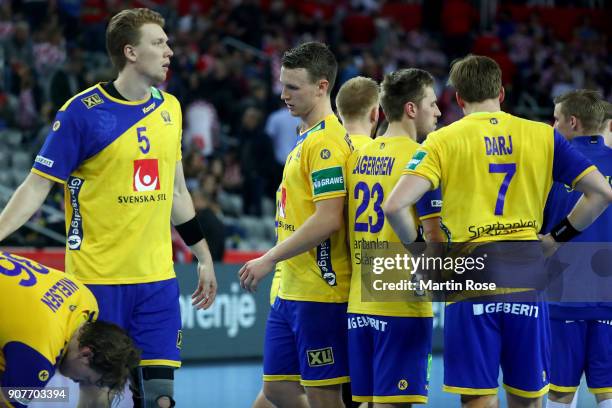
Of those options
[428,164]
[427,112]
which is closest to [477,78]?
[427,112]

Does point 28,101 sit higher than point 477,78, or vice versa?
point 28,101

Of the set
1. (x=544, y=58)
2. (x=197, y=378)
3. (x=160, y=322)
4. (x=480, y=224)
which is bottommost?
(x=197, y=378)

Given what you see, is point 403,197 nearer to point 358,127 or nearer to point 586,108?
point 358,127

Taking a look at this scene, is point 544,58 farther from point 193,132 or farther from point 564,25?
point 193,132

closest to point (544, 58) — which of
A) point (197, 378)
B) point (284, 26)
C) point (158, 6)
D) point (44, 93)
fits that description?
point (284, 26)

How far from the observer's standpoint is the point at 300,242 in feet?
19.0

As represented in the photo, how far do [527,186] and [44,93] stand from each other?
9985 millimetres

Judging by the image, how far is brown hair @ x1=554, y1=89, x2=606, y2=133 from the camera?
22.3ft

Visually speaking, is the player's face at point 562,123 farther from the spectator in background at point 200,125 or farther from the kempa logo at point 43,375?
the spectator in background at point 200,125

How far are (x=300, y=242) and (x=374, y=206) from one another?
474 mm

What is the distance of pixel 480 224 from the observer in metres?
5.53

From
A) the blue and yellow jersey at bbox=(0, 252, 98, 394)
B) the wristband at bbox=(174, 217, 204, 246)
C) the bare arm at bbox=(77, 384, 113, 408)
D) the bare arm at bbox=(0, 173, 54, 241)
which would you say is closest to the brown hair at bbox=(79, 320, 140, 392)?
the blue and yellow jersey at bbox=(0, 252, 98, 394)

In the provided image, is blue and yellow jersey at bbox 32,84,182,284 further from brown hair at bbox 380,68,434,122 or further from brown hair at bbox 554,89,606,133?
brown hair at bbox 554,89,606,133

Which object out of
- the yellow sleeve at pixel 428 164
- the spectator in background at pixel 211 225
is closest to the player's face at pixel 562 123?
the yellow sleeve at pixel 428 164
